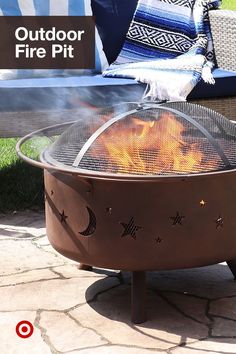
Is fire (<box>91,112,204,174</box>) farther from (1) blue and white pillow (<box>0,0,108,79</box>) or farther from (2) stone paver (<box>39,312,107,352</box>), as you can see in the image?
(1) blue and white pillow (<box>0,0,108,79</box>)

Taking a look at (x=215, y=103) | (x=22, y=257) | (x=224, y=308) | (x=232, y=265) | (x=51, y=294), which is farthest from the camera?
(x=215, y=103)

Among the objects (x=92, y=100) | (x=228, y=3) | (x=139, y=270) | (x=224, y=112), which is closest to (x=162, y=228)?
(x=139, y=270)

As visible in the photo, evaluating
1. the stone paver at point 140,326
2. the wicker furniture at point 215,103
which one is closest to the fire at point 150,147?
the stone paver at point 140,326

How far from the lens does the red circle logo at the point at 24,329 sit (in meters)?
2.77

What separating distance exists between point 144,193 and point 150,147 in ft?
0.67

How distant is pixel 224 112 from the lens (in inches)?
189

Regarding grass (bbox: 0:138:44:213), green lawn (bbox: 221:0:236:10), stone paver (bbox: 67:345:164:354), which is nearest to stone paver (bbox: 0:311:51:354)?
stone paver (bbox: 67:345:164:354)

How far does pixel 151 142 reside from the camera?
9.26 feet

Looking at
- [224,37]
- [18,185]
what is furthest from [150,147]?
[224,37]

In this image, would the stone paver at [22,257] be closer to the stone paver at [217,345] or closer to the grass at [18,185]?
the grass at [18,185]

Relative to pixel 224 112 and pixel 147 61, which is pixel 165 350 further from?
pixel 147 61

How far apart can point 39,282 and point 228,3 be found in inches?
311

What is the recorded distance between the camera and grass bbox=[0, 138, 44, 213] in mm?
4375

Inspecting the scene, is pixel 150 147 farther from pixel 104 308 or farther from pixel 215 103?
pixel 215 103
